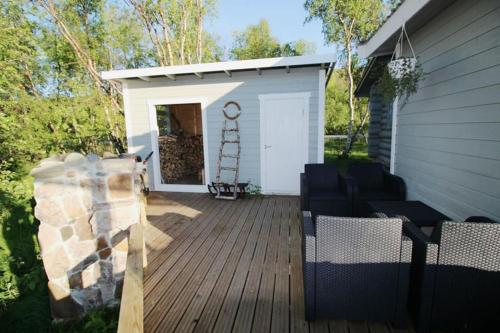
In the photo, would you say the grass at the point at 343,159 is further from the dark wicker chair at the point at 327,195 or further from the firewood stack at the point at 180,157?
the firewood stack at the point at 180,157

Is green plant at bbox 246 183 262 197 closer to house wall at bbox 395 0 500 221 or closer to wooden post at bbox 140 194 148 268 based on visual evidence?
wooden post at bbox 140 194 148 268

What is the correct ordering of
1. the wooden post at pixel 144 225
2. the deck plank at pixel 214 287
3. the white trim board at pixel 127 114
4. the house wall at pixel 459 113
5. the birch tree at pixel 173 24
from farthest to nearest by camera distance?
the birch tree at pixel 173 24, the white trim board at pixel 127 114, the wooden post at pixel 144 225, the house wall at pixel 459 113, the deck plank at pixel 214 287


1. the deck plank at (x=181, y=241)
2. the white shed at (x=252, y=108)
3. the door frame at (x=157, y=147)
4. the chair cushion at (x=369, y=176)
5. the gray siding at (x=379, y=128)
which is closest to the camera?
the deck plank at (x=181, y=241)

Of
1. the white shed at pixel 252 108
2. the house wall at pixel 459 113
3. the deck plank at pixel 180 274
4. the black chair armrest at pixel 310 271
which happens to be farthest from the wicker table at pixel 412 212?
the white shed at pixel 252 108

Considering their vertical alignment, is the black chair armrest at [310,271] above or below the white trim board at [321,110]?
below

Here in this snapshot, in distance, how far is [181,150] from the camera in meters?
6.67

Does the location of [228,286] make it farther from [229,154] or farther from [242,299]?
[229,154]

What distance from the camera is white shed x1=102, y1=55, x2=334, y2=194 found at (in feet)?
15.2

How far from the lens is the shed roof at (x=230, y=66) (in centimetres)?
423

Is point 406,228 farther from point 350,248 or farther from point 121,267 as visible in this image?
point 121,267

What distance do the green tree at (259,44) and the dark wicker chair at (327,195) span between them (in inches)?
619

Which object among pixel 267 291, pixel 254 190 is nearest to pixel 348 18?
pixel 254 190

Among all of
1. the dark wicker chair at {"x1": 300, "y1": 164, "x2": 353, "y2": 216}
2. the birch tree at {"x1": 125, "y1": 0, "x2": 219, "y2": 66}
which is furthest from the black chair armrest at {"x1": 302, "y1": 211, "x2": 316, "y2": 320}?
the birch tree at {"x1": 125, "y1": 0, "x2": 219, "y2": 66}

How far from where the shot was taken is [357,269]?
1610 mm
